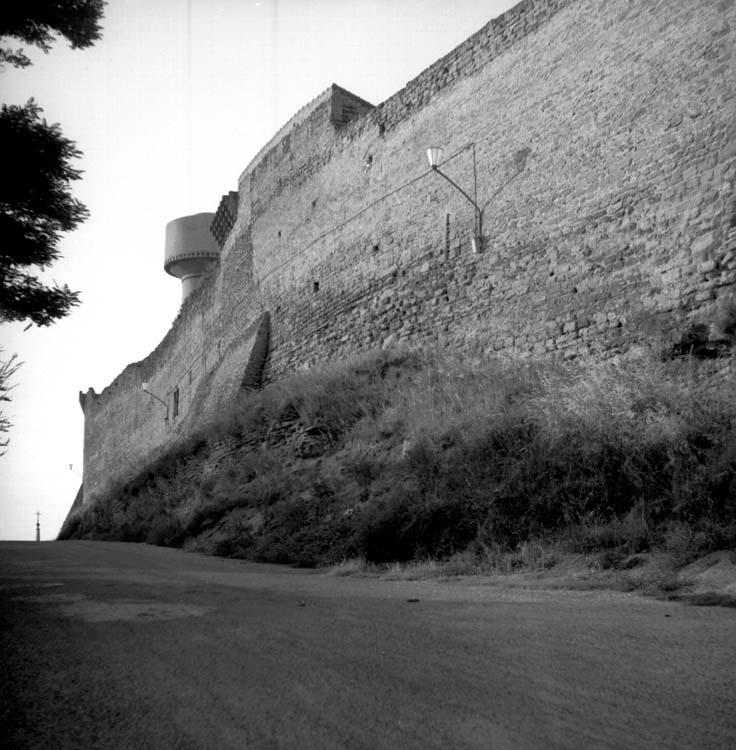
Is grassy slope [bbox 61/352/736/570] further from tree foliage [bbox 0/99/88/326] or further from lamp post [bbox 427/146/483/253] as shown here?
tree foliage [bbox 0/99/88/326]

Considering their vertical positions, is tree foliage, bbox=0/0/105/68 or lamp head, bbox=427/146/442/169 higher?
lamp head, bbox=427/146/442/169

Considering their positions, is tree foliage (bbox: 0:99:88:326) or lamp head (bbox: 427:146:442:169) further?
lamp head (bbox: 427:146:442:169)

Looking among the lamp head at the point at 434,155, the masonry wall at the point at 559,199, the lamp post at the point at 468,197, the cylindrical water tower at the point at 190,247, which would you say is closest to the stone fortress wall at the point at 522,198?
the masonry wall at the point at 559,199

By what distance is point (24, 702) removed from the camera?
2619 millimetres

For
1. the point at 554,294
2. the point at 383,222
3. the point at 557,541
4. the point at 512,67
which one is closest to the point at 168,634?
the point at 557,541

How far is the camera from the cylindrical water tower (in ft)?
126

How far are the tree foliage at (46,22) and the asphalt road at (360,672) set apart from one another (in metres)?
5.64

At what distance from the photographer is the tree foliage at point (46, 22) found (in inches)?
292

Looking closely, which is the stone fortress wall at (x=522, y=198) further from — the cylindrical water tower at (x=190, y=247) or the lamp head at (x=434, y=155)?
the cylindrical water tower at (x=190, y=247)

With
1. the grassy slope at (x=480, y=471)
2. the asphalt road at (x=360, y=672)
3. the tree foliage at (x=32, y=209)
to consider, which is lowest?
the asphalt road at (x=360, y=672)

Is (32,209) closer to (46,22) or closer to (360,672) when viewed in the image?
(46,22)

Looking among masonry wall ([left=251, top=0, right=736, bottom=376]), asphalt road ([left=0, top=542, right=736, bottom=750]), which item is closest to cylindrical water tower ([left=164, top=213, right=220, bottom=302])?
masonry wall ([left=251, top=0, right=736, bottom=376])

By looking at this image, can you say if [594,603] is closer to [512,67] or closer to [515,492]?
[515,492]

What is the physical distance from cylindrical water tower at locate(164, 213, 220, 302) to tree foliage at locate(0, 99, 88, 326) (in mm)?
30897
